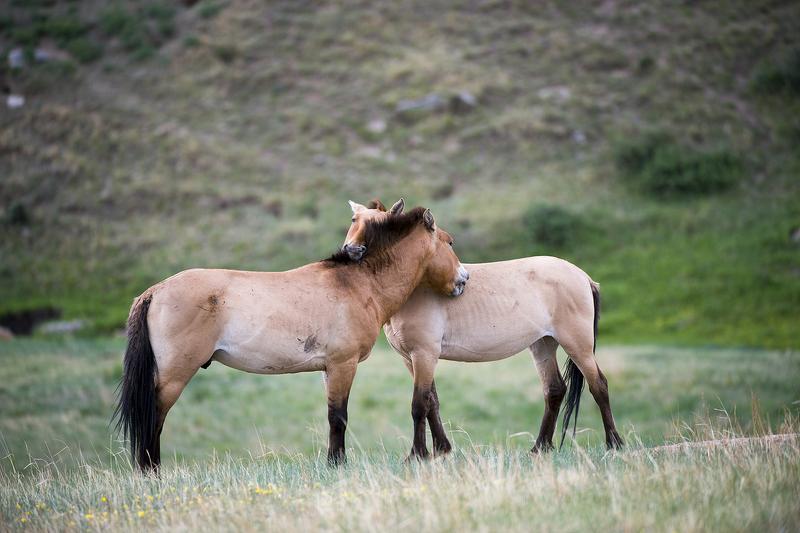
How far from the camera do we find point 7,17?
5350 centimetres

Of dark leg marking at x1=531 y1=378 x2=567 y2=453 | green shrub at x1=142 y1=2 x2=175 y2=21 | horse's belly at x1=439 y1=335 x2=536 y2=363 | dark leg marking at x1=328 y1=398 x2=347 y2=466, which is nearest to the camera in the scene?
dark leg marking at x1=328 y1=398 x2=347 y2=466

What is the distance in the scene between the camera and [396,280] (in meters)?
8.45

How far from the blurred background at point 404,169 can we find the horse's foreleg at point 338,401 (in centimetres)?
1063

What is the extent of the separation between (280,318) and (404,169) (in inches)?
1399

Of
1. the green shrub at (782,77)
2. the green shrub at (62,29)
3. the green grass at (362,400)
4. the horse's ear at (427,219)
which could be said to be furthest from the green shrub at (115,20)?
the horse's ear at (427,219)

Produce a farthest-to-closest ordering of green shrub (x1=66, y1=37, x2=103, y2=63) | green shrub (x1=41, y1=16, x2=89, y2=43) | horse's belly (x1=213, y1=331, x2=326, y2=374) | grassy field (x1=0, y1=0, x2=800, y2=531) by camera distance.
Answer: green shrub (x1=41, y1=16, x2=89, y2=43) < green shrub (x1=66, y1=37, x2=103, y2=63) < horse's belly (x1=213, y1=331, x2=326, y2=374) < grassy field (x1=0, y1=0, x2=800, y2=531)

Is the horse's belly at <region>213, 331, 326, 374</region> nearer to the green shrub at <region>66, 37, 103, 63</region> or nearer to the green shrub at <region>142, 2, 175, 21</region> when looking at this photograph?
the green shrub at <region>66, 37, 103, 63</region>

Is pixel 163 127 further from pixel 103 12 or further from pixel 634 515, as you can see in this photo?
pixel 634 515

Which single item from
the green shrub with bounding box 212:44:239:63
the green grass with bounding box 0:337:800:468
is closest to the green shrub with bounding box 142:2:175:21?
the green shrub with bounding box 212:44:239:63

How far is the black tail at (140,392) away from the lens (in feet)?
24.9

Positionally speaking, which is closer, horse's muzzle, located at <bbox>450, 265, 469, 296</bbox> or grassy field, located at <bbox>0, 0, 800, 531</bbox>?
grassy field, located at <bbox>0, 0, 800, 531</bbox>

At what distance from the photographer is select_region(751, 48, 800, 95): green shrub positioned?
44312mm

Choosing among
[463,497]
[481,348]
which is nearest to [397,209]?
[481,348]

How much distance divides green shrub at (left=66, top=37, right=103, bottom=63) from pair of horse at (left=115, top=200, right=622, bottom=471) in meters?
48.2
